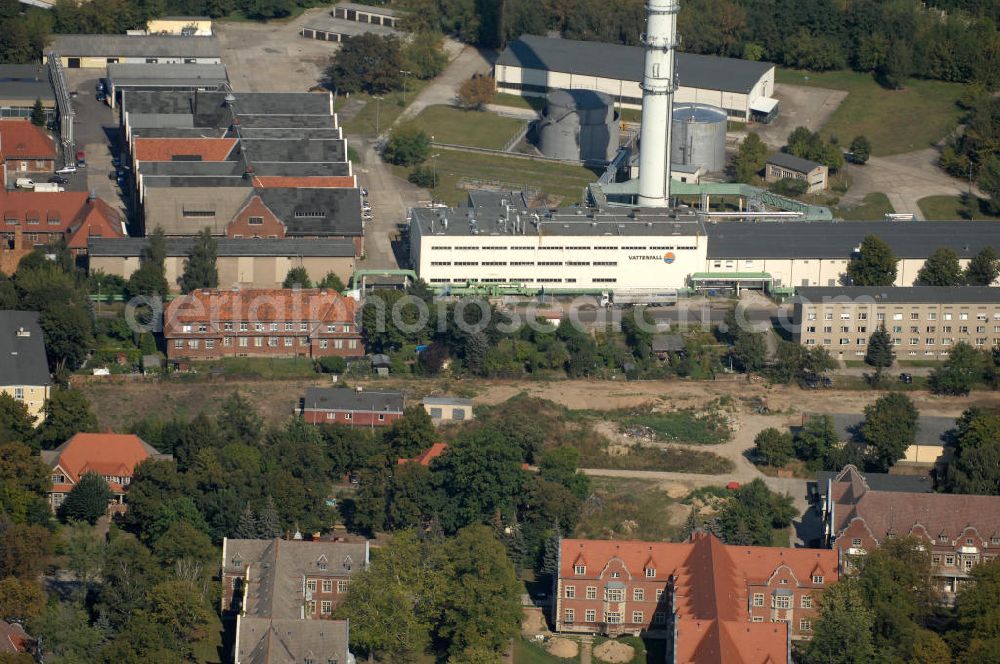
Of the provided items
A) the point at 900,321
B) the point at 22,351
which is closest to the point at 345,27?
the point at 900,321

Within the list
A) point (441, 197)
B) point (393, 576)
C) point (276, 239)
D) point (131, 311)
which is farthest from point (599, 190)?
point (393, 576)

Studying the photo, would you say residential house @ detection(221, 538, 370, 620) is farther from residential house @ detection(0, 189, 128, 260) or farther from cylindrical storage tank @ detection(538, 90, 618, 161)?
cylindrical storage tank @ detection(538, 90, 618, 161)

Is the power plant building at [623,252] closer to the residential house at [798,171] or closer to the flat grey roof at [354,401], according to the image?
the residential house at [798,171]

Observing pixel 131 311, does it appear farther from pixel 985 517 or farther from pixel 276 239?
pixel 985 517

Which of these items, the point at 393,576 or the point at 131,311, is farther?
the point at 131,311

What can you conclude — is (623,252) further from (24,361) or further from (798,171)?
(24,361)

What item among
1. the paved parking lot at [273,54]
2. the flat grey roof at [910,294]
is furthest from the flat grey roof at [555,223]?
the paved parking lot at [273,54]
